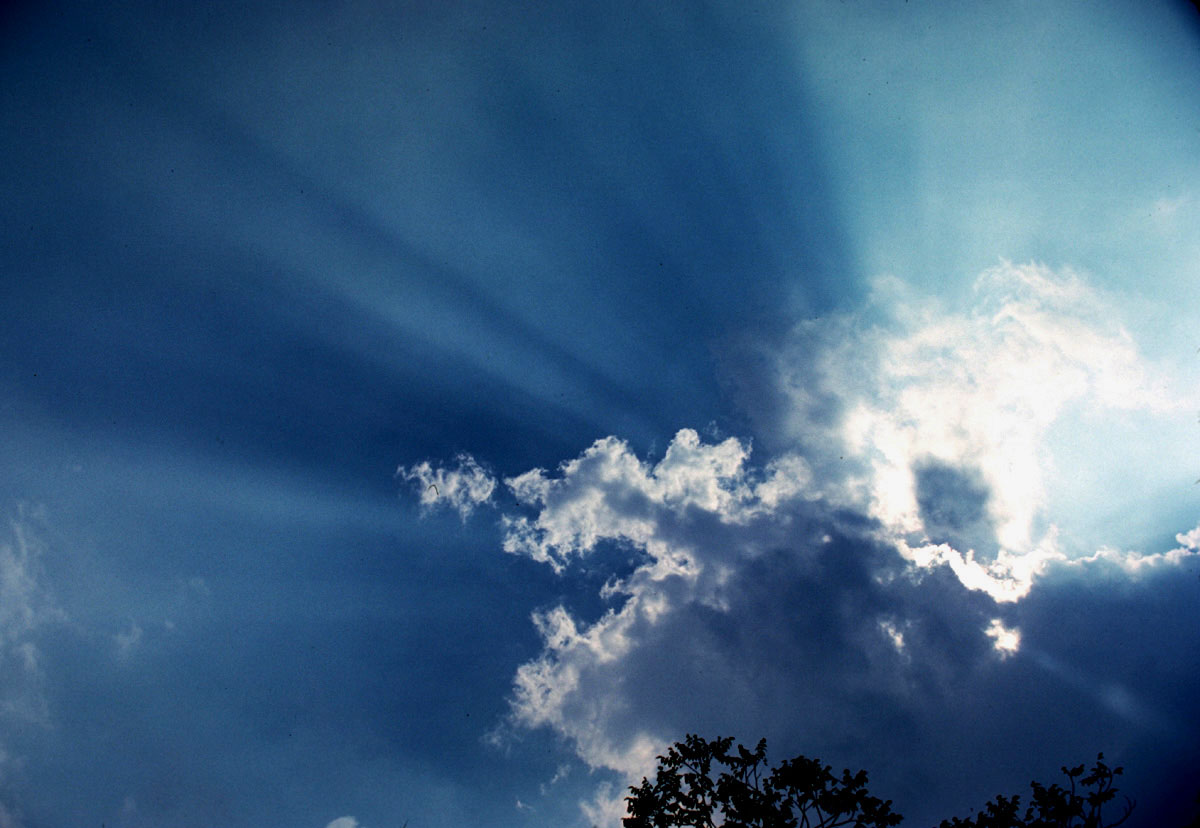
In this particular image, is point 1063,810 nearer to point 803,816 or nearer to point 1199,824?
point 803,816

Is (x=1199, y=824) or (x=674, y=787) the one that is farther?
(x=1199, y=824)

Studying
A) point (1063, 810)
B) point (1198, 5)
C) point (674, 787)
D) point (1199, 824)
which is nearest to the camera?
point (1198, 5)

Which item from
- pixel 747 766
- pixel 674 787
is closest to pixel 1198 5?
pixel 747 766

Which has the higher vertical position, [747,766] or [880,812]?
[747,766]

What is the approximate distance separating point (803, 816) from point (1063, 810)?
9.97 meters

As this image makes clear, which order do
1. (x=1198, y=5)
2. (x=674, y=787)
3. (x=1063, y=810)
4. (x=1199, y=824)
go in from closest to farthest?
(x=1198, y=5) < (x=1063, y=810) < (x=674, y=787) < (x=1199, y=824)

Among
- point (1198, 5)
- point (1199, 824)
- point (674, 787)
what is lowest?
point (1199, 824)

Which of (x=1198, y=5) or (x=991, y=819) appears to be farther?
(x=991, y=819)

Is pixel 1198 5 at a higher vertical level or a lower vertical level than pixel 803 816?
higher

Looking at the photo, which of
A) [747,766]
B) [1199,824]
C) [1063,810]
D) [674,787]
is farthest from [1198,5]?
[1199,824]

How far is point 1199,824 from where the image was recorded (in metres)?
23.4

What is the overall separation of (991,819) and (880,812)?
4403 mm

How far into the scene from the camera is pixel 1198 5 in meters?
12.2

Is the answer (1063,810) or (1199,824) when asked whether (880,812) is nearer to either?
(1063,810)
